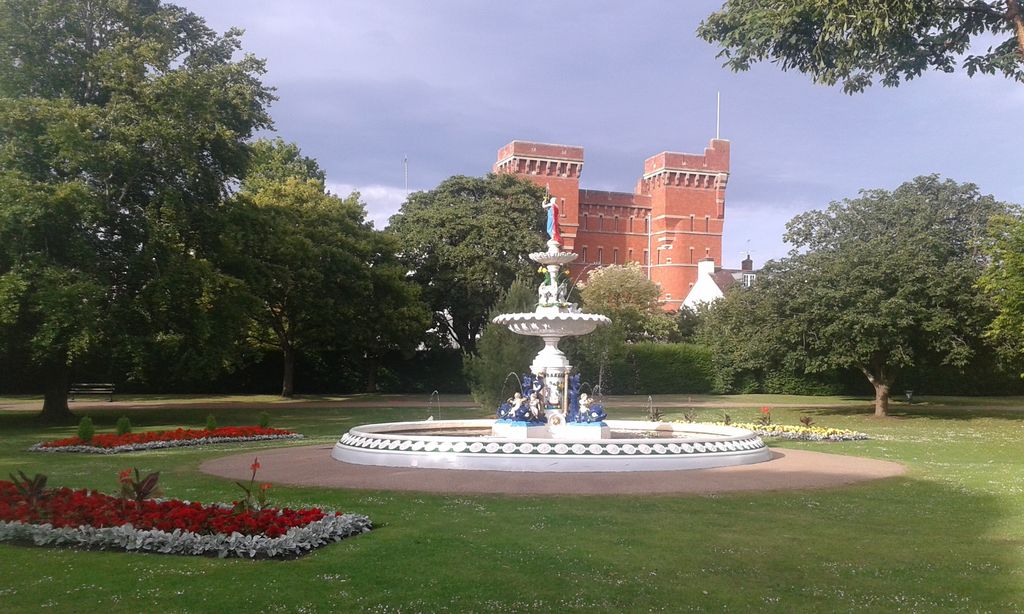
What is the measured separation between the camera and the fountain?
612 inches

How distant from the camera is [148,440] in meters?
20.7

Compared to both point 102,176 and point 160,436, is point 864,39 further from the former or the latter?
point 102,176

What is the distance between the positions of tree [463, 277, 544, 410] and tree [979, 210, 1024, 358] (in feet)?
53.1

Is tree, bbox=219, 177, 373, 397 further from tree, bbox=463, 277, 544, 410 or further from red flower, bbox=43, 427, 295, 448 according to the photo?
red flower, bbox=43, 427, 295, 448

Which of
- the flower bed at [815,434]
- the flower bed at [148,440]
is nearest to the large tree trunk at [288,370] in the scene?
the flower bed at [148,440]

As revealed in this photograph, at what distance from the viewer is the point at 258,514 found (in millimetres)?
9508

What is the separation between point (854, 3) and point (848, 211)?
29606mm

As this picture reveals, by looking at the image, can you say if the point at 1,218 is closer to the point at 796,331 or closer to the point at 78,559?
the point at 78,559

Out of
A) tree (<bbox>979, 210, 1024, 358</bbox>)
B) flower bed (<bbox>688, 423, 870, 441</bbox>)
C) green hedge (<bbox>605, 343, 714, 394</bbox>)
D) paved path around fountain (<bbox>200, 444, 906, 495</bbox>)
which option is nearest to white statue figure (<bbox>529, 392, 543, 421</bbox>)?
paved path around fountain (<bbox>200, 444, 906, 495</bbox>)

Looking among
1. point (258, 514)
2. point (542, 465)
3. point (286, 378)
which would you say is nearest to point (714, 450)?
point (542, 465)

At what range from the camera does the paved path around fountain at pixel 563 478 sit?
13578 millimetres

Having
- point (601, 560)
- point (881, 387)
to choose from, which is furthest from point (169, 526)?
point (881, 387)

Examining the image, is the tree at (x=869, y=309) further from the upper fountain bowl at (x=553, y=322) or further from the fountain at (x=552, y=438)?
the upper fountain bowl at (x=553, y=322)

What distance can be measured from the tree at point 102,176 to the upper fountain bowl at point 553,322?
13.2m
